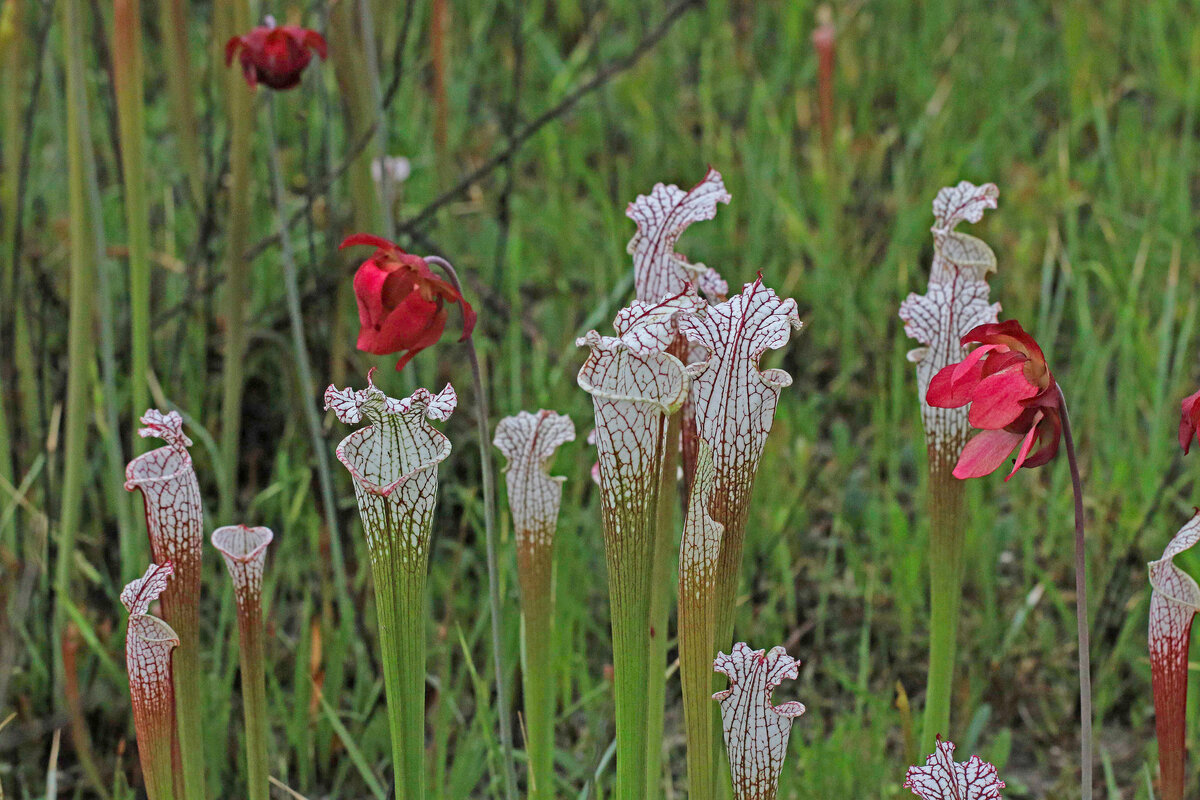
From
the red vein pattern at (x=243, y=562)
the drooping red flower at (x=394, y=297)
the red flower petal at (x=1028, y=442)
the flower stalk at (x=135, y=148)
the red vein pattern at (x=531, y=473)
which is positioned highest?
the flower stalk at (x=135, y=148)

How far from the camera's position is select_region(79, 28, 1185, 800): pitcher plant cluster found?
0.81 meters

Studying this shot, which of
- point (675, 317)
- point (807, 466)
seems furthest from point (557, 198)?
point (675, 317)

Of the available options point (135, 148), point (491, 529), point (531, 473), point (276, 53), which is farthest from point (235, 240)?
point (491, 529)

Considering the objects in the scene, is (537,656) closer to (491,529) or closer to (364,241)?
(491,529)

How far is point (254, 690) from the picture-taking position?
93 centimetres

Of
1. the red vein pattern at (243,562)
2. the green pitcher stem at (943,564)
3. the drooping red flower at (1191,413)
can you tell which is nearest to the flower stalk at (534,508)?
the red vein pattern at (243,562)

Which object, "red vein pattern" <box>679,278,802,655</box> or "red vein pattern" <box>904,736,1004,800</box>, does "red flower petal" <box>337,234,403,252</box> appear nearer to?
"red vein pattern" <box>679,278,802,655</box>

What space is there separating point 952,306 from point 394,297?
1.57 feet

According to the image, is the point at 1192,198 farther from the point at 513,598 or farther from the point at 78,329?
the point at 78,329

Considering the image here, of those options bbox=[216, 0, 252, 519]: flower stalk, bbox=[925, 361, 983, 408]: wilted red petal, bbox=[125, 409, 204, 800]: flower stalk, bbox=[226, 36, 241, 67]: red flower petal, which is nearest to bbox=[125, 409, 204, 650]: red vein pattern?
bbox=[125, 409, 204, 800]: flower stalk

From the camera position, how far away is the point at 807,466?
204 centimetres

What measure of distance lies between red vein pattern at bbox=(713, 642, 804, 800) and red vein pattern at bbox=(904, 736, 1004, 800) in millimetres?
94

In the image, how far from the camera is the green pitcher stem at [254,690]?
0.91 metres

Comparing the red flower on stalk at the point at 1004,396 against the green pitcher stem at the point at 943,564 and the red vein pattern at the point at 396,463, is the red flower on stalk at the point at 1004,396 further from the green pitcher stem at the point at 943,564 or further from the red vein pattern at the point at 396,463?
the red vein pattern at the point at 396,463
